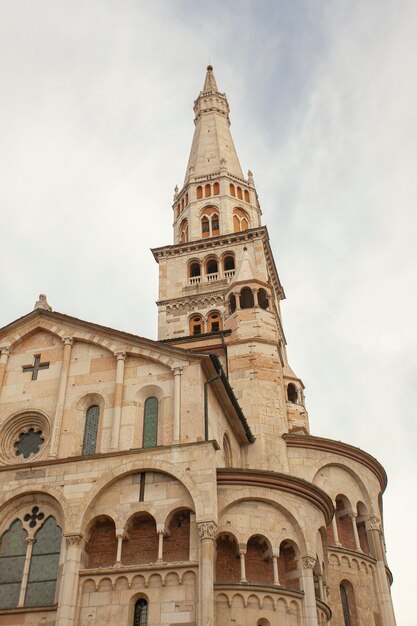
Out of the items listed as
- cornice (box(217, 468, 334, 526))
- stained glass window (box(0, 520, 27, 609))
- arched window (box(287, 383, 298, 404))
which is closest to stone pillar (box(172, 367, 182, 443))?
cornice (box(217, 468, 334, 526))

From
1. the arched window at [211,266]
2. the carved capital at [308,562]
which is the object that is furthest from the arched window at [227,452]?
the arched window at [211,266]

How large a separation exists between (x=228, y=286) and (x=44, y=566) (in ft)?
70.3

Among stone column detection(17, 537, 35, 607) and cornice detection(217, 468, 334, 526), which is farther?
cornice detection(217, 468, 334, 526)

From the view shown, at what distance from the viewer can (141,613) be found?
17.0 m

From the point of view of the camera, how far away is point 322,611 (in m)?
19.2

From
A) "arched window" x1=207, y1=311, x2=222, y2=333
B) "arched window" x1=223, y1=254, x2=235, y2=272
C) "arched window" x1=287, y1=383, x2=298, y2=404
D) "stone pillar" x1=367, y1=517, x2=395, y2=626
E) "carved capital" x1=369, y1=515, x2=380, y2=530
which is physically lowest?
"stone pillar" x1=367, y1=517, x2=395, y2=626

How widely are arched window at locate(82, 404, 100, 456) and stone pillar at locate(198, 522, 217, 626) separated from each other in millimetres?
4791

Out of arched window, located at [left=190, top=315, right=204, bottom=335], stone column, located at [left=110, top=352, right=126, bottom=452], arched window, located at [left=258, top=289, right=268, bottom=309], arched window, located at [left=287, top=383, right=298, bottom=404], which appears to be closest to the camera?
stone column, located at [left=110, top=352, right=126, bottom=452]

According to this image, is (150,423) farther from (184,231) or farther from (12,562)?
(184,231)

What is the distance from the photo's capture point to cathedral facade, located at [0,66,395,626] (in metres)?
17.3

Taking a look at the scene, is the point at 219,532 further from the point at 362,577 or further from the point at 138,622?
Answer: the point at 362,577

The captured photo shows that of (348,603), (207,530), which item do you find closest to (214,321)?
(348,603)

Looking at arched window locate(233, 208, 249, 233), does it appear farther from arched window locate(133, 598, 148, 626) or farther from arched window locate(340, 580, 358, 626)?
arched window locate(133, 598, 148, 626)

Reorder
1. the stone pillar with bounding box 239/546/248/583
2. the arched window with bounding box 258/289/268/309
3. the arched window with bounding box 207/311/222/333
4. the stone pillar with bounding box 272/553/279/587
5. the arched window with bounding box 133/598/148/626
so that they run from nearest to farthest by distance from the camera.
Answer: the arched window with bounding box 133/598/148/626 < the stone pillar with bounding box 239/546/248/583 < the stone pillar with bounding box 272/553/279/587 < the arched window with bounding box 258/289/268/309 < the arched window with bounding box 207/311/222/333
